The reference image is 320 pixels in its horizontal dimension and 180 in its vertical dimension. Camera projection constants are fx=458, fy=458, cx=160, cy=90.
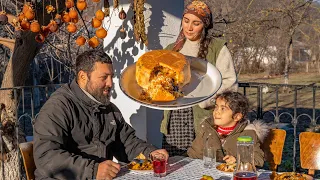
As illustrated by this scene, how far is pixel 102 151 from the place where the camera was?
2.70 metres

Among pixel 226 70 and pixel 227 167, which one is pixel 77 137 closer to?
pixel 227 167

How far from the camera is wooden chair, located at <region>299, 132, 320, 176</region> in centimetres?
290

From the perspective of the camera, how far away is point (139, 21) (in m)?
3.64

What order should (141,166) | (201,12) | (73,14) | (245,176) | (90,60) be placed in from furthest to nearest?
1. (73,14)
2. (201,12)
3. (90,60)
4. (141,166)
5. (245,176)

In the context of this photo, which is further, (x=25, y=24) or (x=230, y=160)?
(x=25, y=24)

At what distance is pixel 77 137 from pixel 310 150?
1.47 m

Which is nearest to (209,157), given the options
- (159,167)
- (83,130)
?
(159,167)

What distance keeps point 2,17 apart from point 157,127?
5.39 feet

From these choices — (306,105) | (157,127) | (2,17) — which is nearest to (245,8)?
(306,105)

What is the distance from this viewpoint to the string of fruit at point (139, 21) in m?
3.59

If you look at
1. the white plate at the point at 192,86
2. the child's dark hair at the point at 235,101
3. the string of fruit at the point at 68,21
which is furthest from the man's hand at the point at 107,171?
the string of fruit at the point at 68,21

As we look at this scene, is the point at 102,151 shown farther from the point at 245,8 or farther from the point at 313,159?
the point at 245,8

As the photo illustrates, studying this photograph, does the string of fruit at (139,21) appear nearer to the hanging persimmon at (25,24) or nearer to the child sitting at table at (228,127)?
the hanging persimmon at (25,24)

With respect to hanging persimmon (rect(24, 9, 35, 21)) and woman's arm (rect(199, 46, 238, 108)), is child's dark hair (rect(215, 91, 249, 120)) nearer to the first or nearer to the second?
woman's arm (rect(199, 46, 238, 108))
